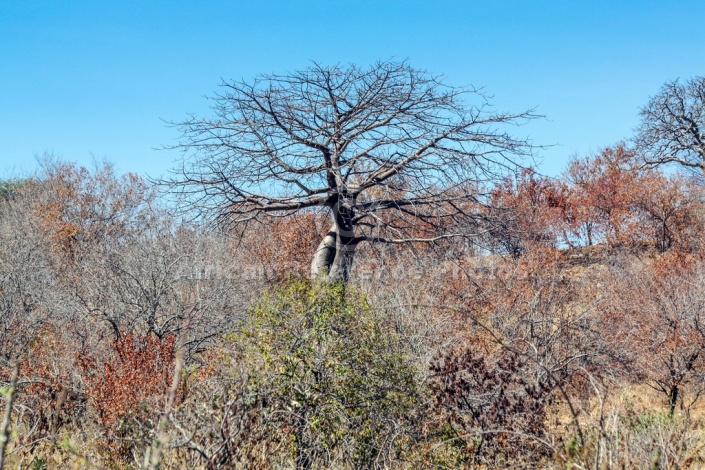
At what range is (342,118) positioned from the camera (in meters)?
12.0

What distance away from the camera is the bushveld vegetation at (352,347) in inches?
209

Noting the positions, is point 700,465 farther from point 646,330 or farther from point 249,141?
point 249,141

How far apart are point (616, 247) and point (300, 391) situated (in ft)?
78.4

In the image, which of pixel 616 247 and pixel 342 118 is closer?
pixel 342 118

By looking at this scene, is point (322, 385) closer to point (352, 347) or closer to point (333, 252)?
point (352, 347)

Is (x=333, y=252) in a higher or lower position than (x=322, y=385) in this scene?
higher

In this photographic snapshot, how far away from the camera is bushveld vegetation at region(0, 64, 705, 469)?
17.4 ft

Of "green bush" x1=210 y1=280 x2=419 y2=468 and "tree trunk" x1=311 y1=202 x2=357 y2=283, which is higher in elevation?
"tree trunk" x1=311 y1=202 x2=357 y2=283

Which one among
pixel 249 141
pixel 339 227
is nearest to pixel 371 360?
pixel 339 227

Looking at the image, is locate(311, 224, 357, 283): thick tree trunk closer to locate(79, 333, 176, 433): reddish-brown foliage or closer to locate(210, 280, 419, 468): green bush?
locate(79, 333, 176, 433): reddish-brown foliage

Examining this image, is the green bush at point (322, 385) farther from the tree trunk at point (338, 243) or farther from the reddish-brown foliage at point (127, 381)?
the tree trunk at point (338, 243)

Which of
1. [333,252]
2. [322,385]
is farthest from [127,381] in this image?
[333,252]

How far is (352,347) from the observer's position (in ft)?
20.7

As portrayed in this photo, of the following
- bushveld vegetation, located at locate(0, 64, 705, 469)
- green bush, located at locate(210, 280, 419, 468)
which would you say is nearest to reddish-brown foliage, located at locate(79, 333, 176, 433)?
bushveld vegetation, located at locate(0, 64, 705, 469)
